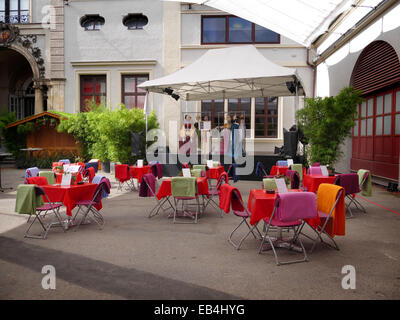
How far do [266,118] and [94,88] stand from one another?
857cm

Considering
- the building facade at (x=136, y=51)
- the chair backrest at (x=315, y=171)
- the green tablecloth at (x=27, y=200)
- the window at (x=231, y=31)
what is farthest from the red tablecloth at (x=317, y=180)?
the window at (x=231, y=31)

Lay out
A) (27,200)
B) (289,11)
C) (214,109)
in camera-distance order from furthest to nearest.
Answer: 1. (214,109)
2. (289,11)
3. (27,200)

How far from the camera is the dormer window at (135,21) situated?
1747cm

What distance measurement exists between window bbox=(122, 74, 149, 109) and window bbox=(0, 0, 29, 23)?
19.8ft

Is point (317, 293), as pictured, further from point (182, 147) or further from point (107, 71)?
point (107, 71)

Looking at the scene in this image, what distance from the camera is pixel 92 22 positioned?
58.7ft

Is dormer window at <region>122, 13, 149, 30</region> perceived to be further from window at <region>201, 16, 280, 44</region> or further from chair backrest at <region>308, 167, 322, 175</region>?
chair backrest at <region>308, 167, 322, 175</region>

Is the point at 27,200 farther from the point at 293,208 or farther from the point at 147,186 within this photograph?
the point at 293,208

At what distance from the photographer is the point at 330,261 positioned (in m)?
4.21

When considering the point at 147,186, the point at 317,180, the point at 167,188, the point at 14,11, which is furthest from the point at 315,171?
the point at 14,11

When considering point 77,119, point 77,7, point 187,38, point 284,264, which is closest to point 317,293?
point 284,264

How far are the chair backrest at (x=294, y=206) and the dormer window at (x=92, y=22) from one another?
16.4 m

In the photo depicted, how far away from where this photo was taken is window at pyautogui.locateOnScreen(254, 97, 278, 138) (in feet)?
54.7

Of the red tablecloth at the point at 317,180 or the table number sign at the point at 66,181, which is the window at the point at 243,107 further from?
the table number sign at the point at 66,181
